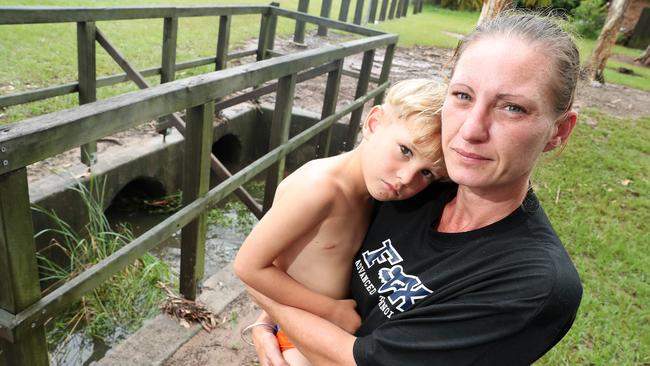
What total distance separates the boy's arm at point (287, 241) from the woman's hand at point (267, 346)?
22 centimetres

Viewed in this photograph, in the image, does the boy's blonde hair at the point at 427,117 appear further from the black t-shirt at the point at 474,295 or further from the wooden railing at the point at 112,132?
the wooden railing at the point at 112,132

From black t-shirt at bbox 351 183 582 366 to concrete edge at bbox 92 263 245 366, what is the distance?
1.26 metres

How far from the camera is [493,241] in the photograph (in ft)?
4.12

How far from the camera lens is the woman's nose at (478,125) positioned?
1.17m

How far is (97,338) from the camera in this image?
3178mm

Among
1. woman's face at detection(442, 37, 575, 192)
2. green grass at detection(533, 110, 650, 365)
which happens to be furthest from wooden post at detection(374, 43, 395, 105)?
woman's face at detection(442, 37, 575, 192)

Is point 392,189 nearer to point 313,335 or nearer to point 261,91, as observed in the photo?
point 313,335

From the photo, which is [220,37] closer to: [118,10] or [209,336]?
[118,10]

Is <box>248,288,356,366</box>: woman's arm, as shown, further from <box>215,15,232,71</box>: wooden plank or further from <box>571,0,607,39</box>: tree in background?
<box>571,0,607,39</box>: tree in background

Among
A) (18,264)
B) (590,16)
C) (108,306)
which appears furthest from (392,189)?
→ (590,16)

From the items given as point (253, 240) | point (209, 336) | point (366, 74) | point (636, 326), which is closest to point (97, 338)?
point (209, 336)

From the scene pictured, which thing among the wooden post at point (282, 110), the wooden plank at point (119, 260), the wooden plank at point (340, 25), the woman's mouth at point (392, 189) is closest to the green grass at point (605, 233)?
the woman's mouth at point (392, 189)

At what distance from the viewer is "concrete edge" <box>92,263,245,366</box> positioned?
229 centimetres

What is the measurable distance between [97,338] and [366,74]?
2984mm
